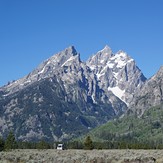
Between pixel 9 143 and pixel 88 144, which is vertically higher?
pixel 88 144

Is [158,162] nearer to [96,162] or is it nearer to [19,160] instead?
[96,162]

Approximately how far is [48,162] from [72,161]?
3.73m

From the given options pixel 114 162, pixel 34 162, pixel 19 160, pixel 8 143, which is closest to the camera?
pixel 34 162

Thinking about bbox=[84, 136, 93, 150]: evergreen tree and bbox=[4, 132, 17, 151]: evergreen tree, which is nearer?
bbox=[4, 132, 17, 151]: evergreen tree

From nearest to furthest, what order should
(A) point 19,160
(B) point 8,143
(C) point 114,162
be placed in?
1. (C) point 114,162
2. (A) point 19,160
3. (B) point 8,143

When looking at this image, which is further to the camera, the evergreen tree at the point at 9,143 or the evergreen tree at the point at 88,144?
the evergreen tree at the point at 88,144

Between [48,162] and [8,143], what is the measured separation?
113m

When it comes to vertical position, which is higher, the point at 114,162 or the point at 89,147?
the point at 89,147

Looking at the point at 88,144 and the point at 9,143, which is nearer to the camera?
the point at 9,143

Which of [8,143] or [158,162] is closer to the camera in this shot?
[158,162]

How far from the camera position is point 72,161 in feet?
164

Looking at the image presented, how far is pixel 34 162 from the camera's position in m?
45.2

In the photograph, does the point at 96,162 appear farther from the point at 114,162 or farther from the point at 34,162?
the point at 34,162

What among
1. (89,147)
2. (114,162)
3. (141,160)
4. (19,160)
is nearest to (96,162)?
(114,162)
